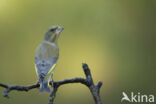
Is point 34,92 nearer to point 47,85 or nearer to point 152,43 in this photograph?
point 152,43

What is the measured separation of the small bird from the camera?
908mm

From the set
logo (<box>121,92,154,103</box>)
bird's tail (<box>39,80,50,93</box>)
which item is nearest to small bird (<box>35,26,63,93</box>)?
bird's tail (<box>39,80,50,93</box>)

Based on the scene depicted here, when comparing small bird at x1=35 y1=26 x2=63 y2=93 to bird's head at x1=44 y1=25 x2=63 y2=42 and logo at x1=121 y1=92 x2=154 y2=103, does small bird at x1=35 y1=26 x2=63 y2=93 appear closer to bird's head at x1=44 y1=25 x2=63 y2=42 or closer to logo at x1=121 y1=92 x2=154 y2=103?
bird's head at x1=44 y1=25 x2=63 y2=42

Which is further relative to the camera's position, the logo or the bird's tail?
the logo

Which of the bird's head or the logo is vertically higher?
the bird's head

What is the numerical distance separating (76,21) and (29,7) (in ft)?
1.36

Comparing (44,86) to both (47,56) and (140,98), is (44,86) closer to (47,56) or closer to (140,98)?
(47,56)

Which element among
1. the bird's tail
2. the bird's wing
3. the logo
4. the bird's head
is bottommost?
the logo

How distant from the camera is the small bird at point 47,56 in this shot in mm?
908

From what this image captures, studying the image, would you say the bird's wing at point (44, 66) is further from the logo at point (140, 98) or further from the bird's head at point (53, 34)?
the logo at point (140, 98)

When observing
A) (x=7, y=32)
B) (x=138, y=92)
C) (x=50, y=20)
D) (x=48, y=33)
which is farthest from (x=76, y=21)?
(x=48, y=33)

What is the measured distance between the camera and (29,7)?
10.6 ft

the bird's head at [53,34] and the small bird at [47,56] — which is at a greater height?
the bird's head at [53,34]

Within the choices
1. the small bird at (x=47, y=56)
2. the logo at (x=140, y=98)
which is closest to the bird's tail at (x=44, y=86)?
the small bird at (x=47, y=56)
